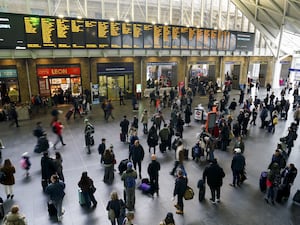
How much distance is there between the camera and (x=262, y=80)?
104 feet

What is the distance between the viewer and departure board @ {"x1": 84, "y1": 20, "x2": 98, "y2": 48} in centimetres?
1667

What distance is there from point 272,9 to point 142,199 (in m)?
23.8

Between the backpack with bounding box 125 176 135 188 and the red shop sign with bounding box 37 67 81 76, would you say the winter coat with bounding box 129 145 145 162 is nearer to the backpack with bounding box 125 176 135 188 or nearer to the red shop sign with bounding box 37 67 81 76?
the backpack with bounding box 125 176 135 188

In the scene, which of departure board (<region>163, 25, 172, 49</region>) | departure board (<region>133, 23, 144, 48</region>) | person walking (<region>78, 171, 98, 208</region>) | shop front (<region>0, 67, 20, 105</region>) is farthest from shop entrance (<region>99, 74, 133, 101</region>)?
person walking (<region>78, 171, 98, 208</region>)

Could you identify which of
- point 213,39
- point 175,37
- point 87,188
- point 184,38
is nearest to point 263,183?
point 87,188

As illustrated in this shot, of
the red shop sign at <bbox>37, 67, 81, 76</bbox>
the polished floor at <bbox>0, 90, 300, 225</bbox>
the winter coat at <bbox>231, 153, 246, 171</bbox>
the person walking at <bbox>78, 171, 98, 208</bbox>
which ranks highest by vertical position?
the red shop sign at <bbox>37, 67, 81, 76</bbox>

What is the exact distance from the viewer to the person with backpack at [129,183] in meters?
6.38

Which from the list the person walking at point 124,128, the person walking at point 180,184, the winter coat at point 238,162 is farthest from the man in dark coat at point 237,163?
the person walking at point 124,128

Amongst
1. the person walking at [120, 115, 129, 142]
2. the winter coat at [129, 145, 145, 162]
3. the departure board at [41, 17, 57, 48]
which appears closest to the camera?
the winter coat at [129, 145, 145, 162]

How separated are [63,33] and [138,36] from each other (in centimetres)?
559

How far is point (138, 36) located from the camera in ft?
61.4

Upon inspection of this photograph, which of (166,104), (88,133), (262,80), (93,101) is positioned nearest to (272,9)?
(262,80)

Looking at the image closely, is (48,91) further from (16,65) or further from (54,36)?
(54,36)

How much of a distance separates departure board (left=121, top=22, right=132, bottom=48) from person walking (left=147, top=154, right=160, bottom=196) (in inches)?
513
